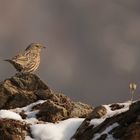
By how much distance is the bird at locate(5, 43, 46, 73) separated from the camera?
93.5ft

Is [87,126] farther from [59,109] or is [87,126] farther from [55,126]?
[59,109]

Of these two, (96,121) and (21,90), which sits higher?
(21,90)

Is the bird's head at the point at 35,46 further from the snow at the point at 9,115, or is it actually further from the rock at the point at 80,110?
the snow at the point at 9,115

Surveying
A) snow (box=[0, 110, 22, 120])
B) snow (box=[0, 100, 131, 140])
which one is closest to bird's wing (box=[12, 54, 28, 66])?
snow (box=[0, 100, 131, 140])

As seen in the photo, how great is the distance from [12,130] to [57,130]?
1616mm

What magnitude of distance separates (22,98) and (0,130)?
166 inches

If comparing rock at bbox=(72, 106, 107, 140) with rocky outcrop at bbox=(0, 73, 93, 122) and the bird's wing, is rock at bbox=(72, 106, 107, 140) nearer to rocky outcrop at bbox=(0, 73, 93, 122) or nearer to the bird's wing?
rocky outcrop at bbox=(0, 73, 93, 122)

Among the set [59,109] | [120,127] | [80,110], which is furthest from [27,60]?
[120,127]

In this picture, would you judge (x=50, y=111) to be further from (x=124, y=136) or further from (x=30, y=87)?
(x=124, y=136)

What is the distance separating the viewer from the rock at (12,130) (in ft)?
72.0

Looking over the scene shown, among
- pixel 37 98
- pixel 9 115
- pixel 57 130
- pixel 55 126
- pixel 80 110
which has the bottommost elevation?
pixel 57 130

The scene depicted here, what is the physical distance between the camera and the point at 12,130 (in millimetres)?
22203

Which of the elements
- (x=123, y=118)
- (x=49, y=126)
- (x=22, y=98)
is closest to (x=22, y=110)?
(x=22, y=98)

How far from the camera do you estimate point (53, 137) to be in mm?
21578
